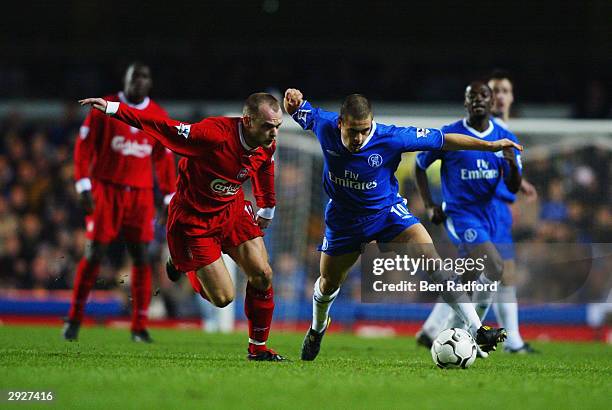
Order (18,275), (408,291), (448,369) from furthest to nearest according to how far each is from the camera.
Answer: (18,275) < (408,291) < (448,369)

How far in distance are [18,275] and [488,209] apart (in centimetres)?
858

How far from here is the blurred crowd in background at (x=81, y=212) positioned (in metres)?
12.3

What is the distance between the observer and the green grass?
492 cm

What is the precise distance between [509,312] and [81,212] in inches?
336

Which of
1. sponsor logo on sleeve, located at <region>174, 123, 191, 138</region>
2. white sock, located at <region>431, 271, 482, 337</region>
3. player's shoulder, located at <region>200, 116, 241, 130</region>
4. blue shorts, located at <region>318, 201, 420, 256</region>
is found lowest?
white sock, located at <region>431, 271, 482, 337</region>

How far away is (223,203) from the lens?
734cm

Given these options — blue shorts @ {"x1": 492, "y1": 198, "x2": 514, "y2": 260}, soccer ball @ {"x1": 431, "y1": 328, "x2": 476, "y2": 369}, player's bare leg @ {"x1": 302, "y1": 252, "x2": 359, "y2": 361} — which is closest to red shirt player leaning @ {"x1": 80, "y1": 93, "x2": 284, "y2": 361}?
player's bare leg @ {"x1": 302, "y1": 252, "x2": 359, "y2": 361}

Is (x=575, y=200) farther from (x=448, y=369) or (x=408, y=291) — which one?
(x=448, y=369)

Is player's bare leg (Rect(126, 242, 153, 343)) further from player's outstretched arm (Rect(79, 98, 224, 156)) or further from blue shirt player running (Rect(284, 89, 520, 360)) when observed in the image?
player's outstretched arm (Rect(79, 98, 224, 156))

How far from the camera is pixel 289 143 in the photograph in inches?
521

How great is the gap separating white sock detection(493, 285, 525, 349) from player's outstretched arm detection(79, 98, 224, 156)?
375cm

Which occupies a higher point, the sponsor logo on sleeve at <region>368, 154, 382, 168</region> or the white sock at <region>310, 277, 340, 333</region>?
the sponsor logo on sleeve at <region>368, 154, 382, 168</region>

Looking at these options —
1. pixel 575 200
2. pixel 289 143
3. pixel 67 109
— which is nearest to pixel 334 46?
pixel 67 109

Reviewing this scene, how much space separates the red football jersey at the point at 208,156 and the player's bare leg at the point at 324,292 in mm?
824
